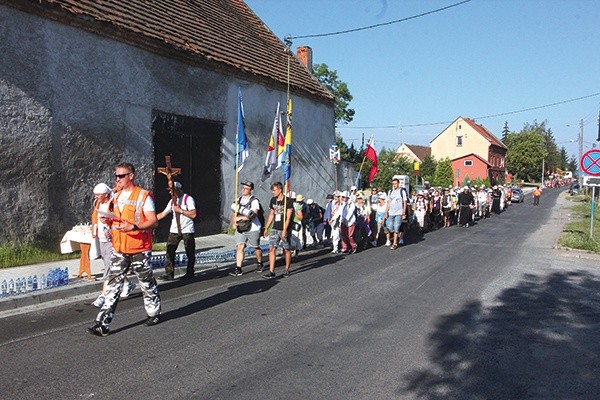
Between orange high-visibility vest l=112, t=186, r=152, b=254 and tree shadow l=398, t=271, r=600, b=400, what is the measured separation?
318 cm

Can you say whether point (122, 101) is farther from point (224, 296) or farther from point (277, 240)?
point (224, 296)

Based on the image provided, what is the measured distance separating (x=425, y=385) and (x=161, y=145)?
1096 centimetres

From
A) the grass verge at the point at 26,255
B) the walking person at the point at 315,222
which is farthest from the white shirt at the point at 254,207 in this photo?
the walking person at the point at 315,222

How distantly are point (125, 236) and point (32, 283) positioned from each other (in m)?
2.77

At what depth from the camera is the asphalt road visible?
4379 mm

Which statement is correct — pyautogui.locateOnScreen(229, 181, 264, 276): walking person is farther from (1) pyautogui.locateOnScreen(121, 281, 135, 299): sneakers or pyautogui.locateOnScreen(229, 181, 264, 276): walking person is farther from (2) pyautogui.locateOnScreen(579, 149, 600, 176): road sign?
(2) pyautogui.locateOnScreen(579, 149, 600, 176): road sign

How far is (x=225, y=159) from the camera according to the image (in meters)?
16.2

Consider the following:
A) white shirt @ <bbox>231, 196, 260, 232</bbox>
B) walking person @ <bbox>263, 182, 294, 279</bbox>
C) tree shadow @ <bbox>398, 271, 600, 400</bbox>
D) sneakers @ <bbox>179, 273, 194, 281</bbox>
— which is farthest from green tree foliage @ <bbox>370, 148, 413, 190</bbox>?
tree shadow @ <bbox>398, 271, 600, 400</bbox>

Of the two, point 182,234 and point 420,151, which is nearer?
point 182,234

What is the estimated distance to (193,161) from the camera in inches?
594

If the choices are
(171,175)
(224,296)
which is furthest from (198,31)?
(224,296)

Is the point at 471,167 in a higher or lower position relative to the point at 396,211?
higher

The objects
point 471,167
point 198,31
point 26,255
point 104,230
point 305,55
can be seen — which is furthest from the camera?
point 471,167

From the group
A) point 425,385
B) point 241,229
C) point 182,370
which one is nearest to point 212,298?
point 241,229
